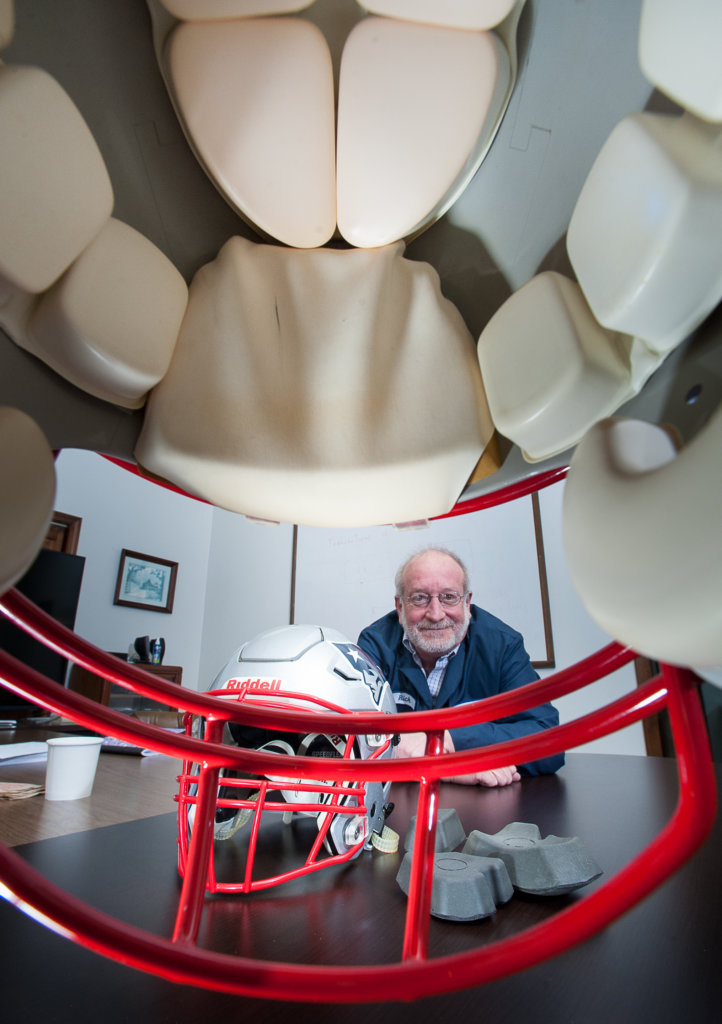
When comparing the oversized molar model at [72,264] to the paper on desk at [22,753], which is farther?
the paper on desk at [22,753]

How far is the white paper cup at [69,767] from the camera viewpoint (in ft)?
2.21

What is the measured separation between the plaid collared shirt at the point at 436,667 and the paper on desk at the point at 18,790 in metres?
0.94

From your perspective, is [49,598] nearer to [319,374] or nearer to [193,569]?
[193,569]

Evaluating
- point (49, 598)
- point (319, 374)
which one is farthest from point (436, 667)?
point (319, 374)

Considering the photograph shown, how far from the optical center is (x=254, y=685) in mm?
562

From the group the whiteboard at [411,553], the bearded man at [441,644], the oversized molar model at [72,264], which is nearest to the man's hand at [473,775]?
the bearded man at [441,644]

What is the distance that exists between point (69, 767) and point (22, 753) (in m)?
0.37

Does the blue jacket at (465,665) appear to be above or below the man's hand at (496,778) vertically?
above

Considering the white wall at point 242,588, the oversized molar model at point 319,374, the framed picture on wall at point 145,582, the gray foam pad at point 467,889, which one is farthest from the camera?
the white wall at point 242,588

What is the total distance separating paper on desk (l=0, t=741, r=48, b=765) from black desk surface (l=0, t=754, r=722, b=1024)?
484mm

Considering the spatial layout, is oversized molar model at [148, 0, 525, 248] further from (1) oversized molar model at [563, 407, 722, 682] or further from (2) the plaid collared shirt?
(2) the plaid collared shirt

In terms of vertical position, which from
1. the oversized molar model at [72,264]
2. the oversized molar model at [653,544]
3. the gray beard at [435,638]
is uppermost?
the oversized molar model at [72,264]

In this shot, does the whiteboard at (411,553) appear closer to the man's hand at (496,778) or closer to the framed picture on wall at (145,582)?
the framed picture on wall at (145,582)

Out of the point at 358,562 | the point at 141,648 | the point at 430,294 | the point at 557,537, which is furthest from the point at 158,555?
the point at 430,294
